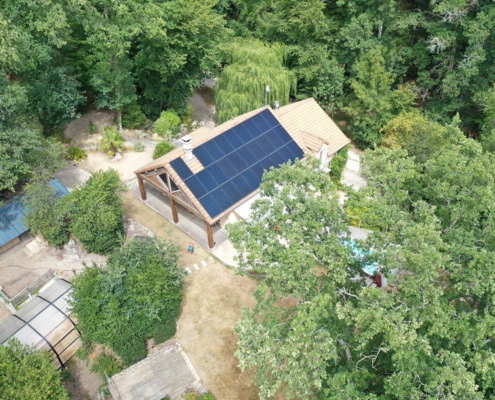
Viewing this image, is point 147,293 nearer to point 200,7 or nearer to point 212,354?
point 212,354

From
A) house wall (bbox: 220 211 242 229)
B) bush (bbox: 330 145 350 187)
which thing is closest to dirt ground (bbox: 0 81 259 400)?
house wall (bbox: 220 211 242 229)

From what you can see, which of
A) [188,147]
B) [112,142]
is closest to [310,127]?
[188,147]

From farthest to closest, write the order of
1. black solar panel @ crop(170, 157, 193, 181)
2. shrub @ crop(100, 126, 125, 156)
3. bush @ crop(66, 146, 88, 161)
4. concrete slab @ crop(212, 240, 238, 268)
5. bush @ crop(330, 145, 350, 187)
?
shrub @ crop(100, 126, 125, 156) → bush @ crop(66, 146, 88, 161) → bush @ crop(330, 145, 350, 187) → concrete slab @ crop(212, 240, 238, 268) → black solar panel @ crop(170, 157, 193, 181)

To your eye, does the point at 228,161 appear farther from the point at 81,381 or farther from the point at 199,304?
the point at 81,381

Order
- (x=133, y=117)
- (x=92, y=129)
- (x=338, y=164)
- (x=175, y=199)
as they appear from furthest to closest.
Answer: (x=133, y=117) < (x=92, y=129) < (x=338, y=164) < (x=175, y=199)

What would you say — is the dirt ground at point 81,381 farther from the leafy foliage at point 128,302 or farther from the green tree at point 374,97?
the green tree at point 374,97

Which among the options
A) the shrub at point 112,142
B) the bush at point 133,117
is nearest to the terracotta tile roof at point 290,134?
the shrub at point 112,142

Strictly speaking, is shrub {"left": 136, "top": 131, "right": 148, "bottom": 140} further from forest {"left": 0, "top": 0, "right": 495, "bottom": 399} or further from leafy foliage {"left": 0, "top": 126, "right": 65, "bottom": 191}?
leafy foliage {"left": 0, "top": 126, "right": 65, "bottom": 191}
